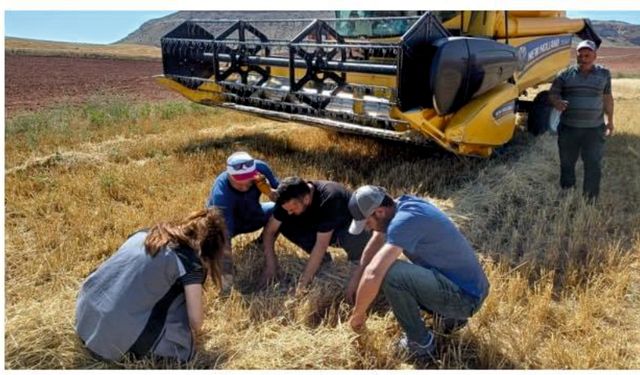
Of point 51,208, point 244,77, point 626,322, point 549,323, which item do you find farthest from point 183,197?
point 626,322

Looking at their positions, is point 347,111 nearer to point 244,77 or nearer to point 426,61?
point 426,61

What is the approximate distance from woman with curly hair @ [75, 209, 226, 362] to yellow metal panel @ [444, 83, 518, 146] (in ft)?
10.1

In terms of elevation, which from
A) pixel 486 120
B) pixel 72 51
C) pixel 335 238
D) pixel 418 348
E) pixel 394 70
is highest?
pixel 72 51

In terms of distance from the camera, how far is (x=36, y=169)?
21.9ft

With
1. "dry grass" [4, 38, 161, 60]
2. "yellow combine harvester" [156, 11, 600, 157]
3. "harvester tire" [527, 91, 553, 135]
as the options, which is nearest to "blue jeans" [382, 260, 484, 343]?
"yellow combine harvester" [156, 11, 600, 157]

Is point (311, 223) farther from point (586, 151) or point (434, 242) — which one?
point (586, 151)

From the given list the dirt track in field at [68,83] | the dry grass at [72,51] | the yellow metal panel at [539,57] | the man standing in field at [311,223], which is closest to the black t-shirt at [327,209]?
the man standing in field at [311,223]

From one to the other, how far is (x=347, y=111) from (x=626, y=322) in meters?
3.55

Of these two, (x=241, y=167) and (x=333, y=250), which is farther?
(x=333, y=250)

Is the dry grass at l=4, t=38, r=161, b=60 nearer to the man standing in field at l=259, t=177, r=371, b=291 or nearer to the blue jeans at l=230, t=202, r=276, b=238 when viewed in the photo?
the blue jeans at l=230, t=202, r=276, b=238

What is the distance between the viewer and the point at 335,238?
4141 millimetres

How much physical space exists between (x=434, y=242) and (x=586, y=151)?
3.01 metres

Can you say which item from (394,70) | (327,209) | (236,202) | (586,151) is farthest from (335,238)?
(586,151)

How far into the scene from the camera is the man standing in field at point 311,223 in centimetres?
354
